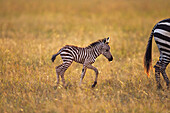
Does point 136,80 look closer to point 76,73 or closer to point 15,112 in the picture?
point 76,73

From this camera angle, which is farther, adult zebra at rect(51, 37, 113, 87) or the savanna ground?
adult zebra at rect(51, 37, 113, 87)

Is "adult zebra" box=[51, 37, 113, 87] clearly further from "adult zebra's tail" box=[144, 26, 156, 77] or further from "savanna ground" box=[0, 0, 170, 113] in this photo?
"adult zebra's tail" box=[144, 26, 156, 77]

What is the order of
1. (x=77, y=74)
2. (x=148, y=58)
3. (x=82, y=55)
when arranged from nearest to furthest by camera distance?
(x=82, y=55) → (x=148, y=58) → (x=77, y=74)

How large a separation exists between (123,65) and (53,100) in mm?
3667

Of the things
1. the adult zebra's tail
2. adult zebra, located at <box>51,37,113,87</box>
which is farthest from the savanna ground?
adult zebra, located at <box>51,37,113,87</box>

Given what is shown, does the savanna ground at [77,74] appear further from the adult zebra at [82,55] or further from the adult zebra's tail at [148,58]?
the adult zebra at [82,55]

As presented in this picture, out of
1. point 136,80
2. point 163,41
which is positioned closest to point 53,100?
point 136,80

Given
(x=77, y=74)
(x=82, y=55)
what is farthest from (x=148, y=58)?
(x=77, y=74)

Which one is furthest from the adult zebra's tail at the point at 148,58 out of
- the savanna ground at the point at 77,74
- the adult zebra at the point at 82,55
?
the adult zebra at the point at 82,55

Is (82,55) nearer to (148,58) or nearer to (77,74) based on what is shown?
(77,74)

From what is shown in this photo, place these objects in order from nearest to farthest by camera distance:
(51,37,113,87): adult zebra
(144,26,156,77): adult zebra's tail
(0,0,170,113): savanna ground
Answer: (0,0,170,113): savanna ground → (51,37,113,87): adult zebra → (144,26,156,77): adult zebra's tail

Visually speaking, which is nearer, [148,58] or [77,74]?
[148,58]

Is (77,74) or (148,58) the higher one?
(148,58)

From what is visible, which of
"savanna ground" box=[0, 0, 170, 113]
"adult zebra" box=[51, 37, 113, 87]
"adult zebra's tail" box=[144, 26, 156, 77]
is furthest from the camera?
"adult zebra's tail" box=[144, 26, 156, 77]
